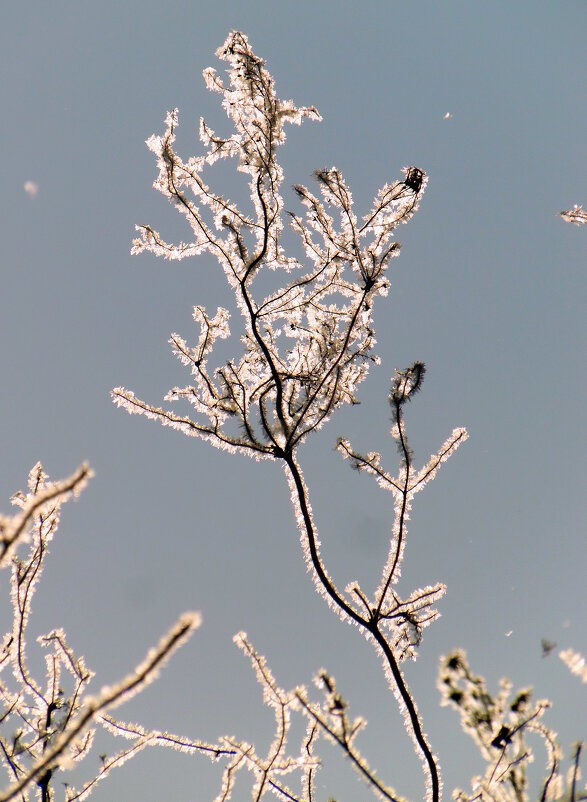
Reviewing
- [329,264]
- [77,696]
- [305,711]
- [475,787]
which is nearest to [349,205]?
[329,264]

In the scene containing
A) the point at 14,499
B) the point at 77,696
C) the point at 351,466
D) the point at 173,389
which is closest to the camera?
the point at 351,466

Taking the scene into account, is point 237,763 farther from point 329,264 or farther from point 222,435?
point 329,264

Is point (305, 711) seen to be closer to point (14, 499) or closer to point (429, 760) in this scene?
point (429, 760)

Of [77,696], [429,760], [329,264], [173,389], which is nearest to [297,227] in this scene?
[329,264]

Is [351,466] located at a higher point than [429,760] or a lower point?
higher

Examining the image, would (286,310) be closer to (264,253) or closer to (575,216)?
(264,253)

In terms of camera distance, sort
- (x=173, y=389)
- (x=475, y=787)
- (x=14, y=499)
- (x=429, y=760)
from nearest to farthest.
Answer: (x=429, y=760) < (x=475, y=787) < (x=14, y=499) < (x=173, y=389)

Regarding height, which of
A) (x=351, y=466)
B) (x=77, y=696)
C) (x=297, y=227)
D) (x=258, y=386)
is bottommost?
(x=351, y=466)

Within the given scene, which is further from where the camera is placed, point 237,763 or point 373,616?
point 237,763

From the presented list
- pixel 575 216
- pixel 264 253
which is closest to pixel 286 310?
pixel 264 253
